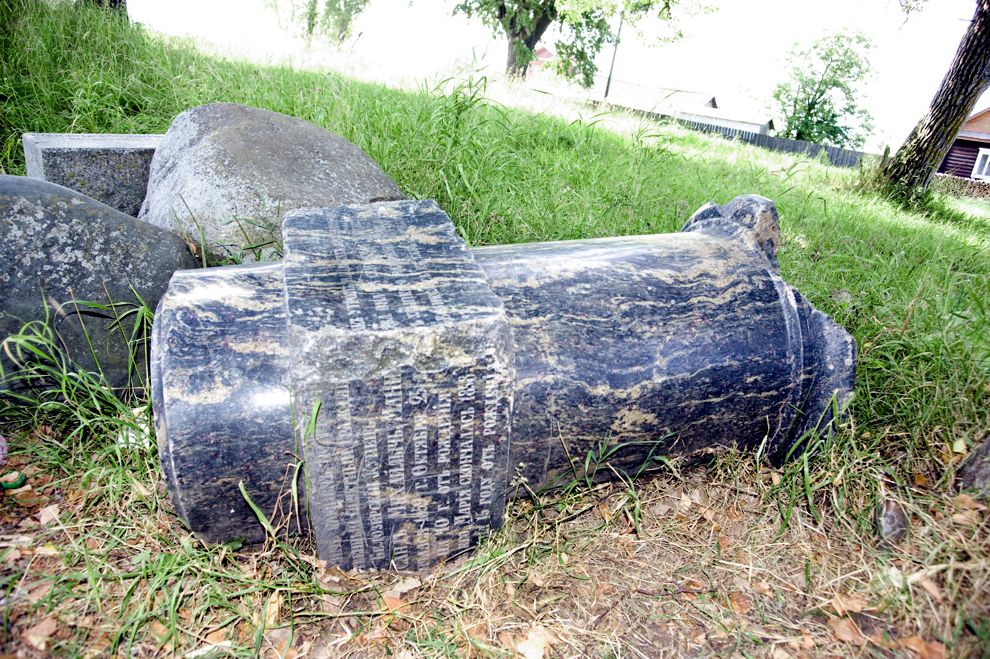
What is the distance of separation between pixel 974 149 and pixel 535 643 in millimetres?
30973

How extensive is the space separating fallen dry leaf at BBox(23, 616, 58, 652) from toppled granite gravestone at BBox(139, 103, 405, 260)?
1597 millimetres

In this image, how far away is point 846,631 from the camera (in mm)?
1743

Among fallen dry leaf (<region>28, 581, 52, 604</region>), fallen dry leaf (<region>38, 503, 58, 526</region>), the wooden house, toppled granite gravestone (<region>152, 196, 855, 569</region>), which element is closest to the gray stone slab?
fallen dry leaf (<region>38, 503, 58, 526</region>)

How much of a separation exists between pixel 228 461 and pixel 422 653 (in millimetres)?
711

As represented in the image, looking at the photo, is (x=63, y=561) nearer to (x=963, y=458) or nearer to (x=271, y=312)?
(x=271, y=312)

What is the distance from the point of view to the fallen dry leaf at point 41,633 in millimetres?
1555

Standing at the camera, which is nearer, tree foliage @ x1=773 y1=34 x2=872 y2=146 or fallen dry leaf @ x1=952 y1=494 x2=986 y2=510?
fallen dry leaf @ x1=952 y1=494 x2=986 y2=510

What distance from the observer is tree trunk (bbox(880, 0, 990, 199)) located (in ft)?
20.9

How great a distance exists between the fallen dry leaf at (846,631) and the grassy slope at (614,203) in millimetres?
176

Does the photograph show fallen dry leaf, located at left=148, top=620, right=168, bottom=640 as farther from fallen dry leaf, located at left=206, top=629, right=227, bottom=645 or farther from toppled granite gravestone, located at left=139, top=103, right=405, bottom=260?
toppled granite gravestone, located at left=139, top=103, right=405, bottom=260

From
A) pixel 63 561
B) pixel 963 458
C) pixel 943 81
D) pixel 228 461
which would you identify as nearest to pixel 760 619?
pixel 963 458

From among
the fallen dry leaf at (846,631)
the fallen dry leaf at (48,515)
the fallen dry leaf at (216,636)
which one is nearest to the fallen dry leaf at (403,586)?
the fallen dry leaf at (216,636)

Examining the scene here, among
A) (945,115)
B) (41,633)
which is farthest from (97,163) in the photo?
(945,115)

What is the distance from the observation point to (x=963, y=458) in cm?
210
